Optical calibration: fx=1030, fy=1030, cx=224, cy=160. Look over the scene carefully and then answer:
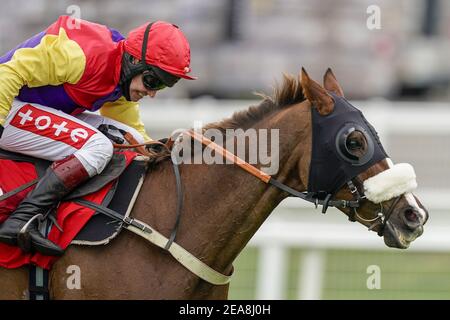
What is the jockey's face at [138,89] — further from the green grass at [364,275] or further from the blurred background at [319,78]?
the green grass at [364,275]

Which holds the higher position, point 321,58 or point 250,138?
point 250,138

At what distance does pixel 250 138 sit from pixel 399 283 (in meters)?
3.78

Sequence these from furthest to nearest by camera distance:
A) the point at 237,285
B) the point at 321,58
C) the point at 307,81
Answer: the point at 321,58 → the point at 237,285 → the point at 307,81

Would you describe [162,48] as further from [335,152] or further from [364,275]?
[364,275]

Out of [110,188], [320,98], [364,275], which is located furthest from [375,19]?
[110,188]

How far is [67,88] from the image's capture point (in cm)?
497

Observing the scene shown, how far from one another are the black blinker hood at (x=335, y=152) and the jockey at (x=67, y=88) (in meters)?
0.73

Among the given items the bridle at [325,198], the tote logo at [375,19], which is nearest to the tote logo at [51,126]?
the bridle at [325,198]

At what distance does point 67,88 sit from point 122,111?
0.63 metres

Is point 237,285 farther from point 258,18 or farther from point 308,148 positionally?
point 258,18

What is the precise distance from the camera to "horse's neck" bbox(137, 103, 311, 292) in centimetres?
481

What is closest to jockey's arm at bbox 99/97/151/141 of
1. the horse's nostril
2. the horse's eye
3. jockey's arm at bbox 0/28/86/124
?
jockey's arm at bbox 0/28/86/124
